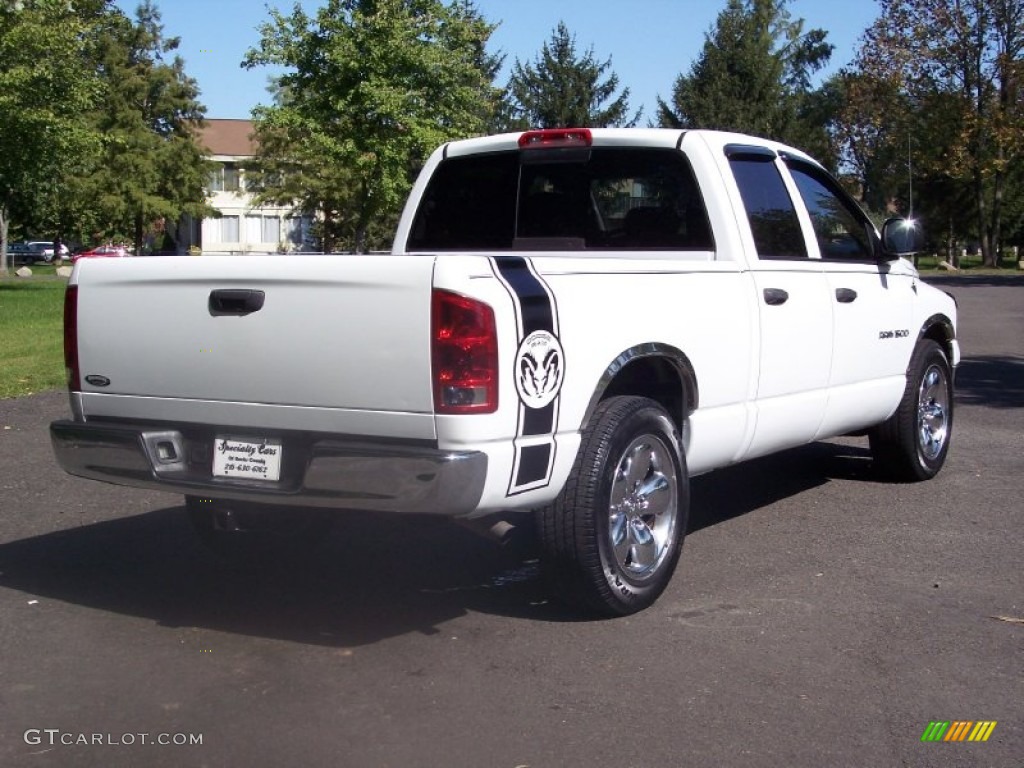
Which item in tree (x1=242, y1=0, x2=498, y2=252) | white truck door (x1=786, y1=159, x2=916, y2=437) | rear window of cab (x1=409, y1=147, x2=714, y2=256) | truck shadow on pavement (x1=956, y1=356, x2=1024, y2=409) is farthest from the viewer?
tree (x1=242, y1=0, x2=498, y2=252)

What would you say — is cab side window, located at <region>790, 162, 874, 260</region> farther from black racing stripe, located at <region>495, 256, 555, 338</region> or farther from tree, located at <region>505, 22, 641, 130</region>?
tree, located at <region>505, 22, 641, 130</region>

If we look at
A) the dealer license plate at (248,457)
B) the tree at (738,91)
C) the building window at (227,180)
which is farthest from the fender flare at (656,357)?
the building window at (227,180)

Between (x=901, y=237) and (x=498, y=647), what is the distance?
3.85 meters

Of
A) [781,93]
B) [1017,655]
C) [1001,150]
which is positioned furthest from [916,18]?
[1017,655]

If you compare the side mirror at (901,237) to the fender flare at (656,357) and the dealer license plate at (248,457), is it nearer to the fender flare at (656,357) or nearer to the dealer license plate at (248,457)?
the fender flare at (656,357)

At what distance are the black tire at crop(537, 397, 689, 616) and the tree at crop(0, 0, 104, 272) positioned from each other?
Answer: 25.1m

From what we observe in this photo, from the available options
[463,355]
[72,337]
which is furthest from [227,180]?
[463,355]

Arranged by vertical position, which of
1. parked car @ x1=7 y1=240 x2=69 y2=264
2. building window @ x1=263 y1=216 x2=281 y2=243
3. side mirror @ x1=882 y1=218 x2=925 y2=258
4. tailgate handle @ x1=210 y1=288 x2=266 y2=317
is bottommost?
tailgate handle @ x1=210 y1=288 x2=266 y2=317

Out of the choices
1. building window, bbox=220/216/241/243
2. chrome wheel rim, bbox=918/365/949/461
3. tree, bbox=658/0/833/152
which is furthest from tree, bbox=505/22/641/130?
chrome wheel rim, bbox=918/365/949/461

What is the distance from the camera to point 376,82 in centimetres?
3450

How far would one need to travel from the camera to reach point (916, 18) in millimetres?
51469

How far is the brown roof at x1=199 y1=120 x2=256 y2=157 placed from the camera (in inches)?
3031

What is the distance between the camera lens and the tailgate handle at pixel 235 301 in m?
4.57

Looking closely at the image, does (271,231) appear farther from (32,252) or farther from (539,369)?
(539,369)
